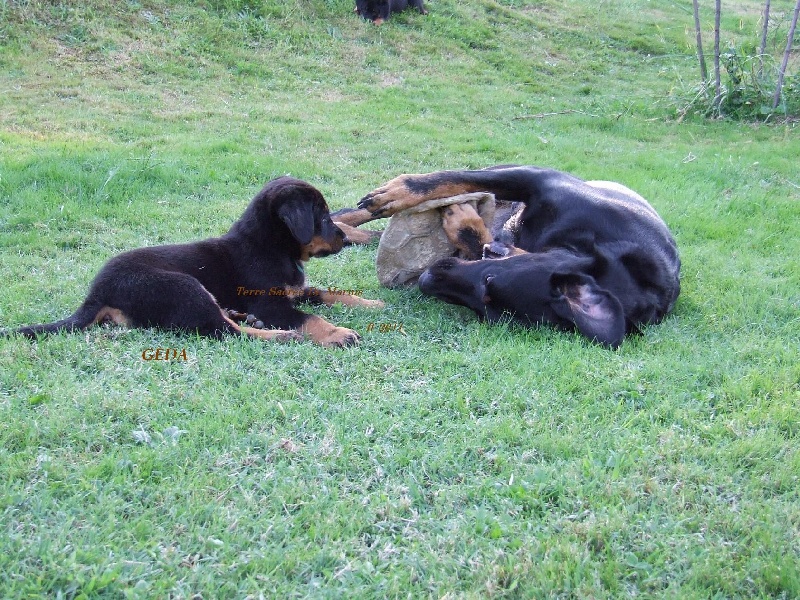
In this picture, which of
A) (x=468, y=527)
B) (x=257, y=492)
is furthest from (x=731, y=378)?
(x=257, y=492)

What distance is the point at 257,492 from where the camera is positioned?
3.00 m

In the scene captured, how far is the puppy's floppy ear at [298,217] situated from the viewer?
5.04 m

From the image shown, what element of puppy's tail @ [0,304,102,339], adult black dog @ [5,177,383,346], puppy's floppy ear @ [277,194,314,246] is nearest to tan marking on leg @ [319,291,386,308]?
adult black dog @ [5,177,383,346]

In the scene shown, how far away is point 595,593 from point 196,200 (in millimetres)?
6361

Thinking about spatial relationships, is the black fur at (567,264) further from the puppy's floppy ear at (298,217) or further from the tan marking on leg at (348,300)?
the puppy's floppy ear at (298,217)

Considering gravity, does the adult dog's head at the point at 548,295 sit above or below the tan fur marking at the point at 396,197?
below

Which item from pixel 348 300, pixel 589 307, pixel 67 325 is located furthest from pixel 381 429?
pixel 67 325

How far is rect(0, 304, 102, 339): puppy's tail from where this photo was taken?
4375 mm

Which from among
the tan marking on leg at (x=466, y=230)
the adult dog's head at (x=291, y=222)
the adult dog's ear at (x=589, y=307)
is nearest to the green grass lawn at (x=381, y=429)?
the adult dog's ear at (x=589, y=307)

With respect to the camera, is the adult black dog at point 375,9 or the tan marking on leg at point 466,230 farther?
the adult black dog at point 375,9

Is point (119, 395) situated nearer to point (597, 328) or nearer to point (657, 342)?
point (597, 328)

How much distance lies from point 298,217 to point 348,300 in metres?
0.69

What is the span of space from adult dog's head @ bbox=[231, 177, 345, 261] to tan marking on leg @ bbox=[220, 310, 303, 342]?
71 cm

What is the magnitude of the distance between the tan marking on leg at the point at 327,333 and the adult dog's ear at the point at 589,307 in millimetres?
1240
